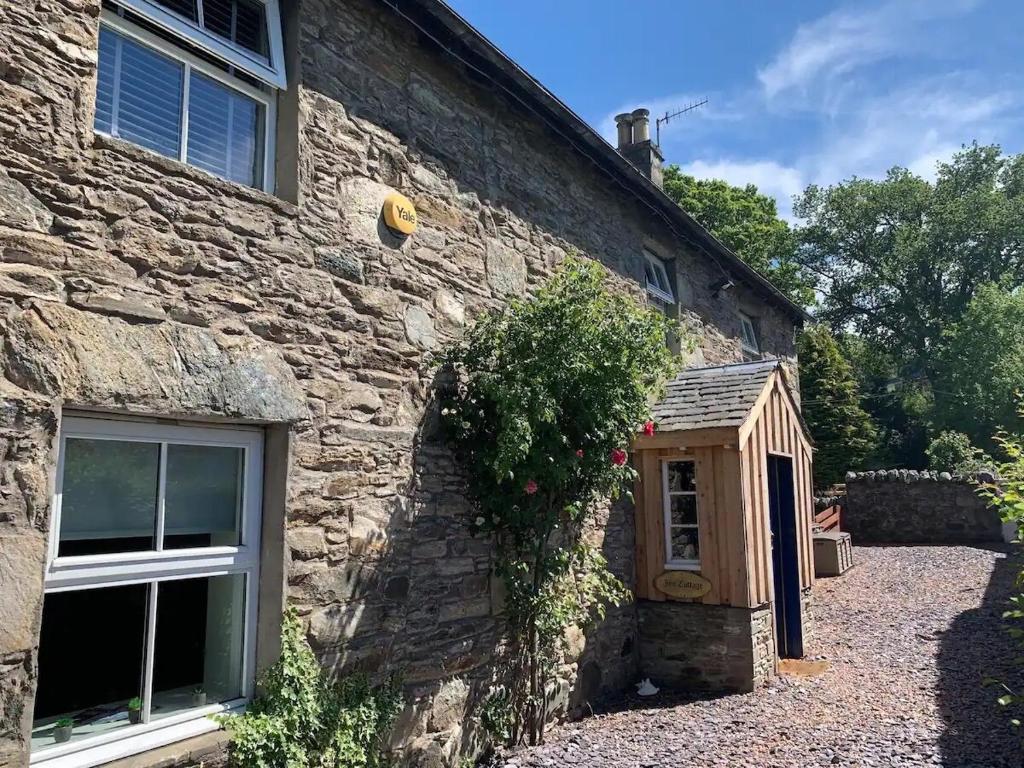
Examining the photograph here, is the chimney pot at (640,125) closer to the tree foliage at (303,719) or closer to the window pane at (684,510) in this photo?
the window pane at (684,510)

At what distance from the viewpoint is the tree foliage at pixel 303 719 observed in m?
3.76

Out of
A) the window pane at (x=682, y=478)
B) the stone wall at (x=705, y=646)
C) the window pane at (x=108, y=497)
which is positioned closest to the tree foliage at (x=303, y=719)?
the window pane at (x=108, y=497)

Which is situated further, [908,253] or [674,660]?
[908,253]

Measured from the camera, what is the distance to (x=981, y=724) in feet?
18.5

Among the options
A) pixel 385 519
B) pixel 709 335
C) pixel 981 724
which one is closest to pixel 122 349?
pixel 385 519

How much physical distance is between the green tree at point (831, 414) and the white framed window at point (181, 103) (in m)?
21.6

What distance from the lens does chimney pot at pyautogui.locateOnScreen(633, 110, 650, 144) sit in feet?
38.9

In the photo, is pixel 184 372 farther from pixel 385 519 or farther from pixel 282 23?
pixel 282 23

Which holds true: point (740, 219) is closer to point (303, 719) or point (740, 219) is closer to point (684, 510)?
point (684, 510)

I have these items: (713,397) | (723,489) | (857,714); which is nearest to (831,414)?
(713,397)

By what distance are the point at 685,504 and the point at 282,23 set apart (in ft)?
18.8

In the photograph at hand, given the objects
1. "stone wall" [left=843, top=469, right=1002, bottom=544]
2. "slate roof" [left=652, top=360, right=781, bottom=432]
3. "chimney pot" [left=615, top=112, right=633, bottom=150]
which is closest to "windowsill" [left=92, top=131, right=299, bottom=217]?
"slate roof" [left=652, top=360, right=781, bottom=432]

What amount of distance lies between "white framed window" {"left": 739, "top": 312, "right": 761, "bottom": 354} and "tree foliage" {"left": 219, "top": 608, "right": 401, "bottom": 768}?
31.4ft

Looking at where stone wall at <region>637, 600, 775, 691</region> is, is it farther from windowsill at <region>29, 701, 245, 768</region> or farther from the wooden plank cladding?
windowsill at <region>29, 701, 245, 768</region>
